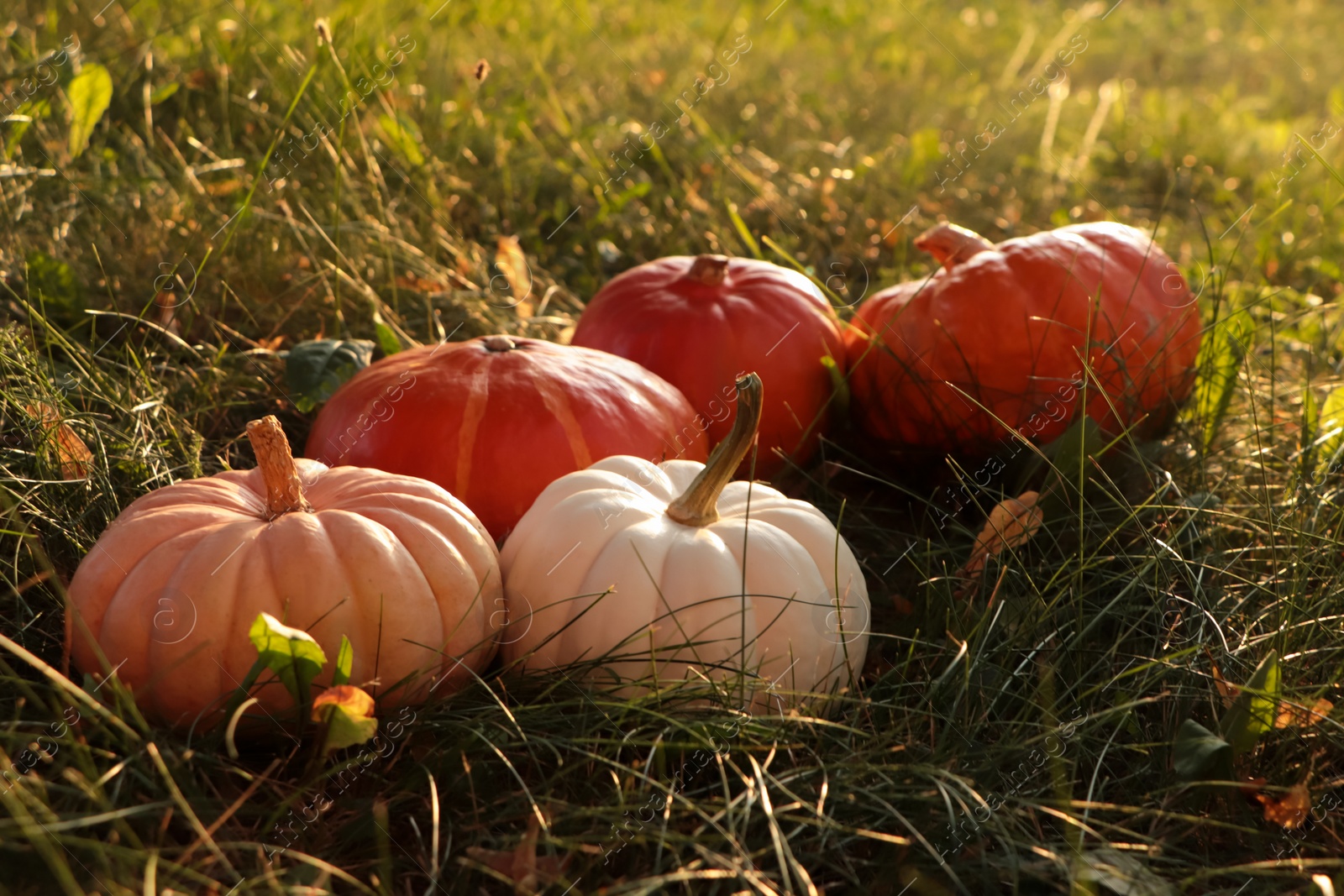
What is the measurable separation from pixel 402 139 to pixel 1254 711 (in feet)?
8.58

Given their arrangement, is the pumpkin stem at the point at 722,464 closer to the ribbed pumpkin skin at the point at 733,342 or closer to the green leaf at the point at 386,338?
the ribbed pumpkin skin at the point at 733,342

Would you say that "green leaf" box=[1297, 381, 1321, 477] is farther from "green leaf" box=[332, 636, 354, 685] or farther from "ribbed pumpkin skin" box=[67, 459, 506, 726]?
"green leaf" box=[332, 636, 354, 685]

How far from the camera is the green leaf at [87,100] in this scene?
2941mm

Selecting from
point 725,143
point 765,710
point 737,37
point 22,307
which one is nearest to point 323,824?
point 765,710

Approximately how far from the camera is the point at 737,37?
575cm

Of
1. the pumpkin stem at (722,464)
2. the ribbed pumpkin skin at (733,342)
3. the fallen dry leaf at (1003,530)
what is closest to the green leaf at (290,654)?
the pumpkin stem at (722,464)

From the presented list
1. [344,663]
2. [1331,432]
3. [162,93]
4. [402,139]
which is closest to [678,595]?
→ [344,663]

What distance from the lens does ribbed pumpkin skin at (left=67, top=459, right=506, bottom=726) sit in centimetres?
155

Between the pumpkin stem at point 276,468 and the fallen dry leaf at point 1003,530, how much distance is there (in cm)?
110

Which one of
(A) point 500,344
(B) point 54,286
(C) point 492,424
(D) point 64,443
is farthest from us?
(B) point 54,286

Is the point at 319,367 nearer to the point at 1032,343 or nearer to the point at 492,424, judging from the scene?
the point at 492,424

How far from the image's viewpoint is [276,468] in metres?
1.67

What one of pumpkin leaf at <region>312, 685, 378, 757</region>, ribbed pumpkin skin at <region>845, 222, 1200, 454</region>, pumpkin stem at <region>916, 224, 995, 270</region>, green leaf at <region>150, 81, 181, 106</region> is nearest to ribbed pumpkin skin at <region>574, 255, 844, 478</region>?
ribbed pumpkin skin at <region>845, 222, 1200, 454</region>

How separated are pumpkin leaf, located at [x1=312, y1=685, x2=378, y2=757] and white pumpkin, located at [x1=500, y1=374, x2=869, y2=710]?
297mm
